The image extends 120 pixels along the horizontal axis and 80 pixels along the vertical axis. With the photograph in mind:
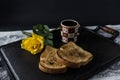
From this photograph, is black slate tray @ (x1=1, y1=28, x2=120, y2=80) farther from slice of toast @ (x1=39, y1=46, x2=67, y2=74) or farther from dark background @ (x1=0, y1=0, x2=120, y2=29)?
dark background @ (x1=0, y1=0, x2=120, y2=29)

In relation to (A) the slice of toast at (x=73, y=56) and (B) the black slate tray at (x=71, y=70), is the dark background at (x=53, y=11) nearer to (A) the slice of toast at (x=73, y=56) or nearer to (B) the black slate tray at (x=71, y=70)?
(B) the black slate tray at (x=71, y=70)

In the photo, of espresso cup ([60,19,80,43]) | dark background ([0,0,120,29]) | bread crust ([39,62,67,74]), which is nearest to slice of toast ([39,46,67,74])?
bread crust ([39,62,67,74])

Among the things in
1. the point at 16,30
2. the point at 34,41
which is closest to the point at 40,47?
the point at 34,41

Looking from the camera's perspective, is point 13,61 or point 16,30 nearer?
point 13,61

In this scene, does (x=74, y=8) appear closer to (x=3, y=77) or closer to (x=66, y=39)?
(x=66, y=39)

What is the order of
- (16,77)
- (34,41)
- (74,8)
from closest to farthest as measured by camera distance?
1. (16,77)
2. (34,41)
3. (74,8)

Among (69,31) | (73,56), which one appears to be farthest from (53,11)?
(73,56)

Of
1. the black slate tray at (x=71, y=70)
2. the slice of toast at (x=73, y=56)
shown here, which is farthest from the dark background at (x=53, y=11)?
the slice of toast at (x=73, y=56)
